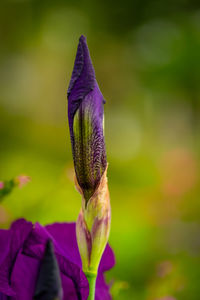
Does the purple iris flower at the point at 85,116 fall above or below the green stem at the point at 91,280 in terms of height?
above

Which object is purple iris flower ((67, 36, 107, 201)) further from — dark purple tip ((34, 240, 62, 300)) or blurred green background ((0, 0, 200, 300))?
blurred green background ((0, 0, 200, 300))

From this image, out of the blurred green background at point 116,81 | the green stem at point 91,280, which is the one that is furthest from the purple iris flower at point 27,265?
the blurred green background at point 116,81

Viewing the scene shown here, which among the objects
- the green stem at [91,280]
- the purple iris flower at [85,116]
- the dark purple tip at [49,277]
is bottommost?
the green stem at [91,280]

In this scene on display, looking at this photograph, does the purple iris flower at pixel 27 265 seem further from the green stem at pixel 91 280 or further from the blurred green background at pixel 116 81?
the blurred green background at pixel 116 81

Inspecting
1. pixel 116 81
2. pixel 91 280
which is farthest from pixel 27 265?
pixel 116 81

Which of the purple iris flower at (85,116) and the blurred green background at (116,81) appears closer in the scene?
the purple iris flower at (85,116)

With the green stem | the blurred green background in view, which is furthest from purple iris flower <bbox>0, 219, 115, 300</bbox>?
the blurred green background

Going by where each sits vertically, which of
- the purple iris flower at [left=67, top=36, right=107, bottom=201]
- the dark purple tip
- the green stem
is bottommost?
the green stem

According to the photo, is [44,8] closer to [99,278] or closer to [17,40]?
[17,40]
